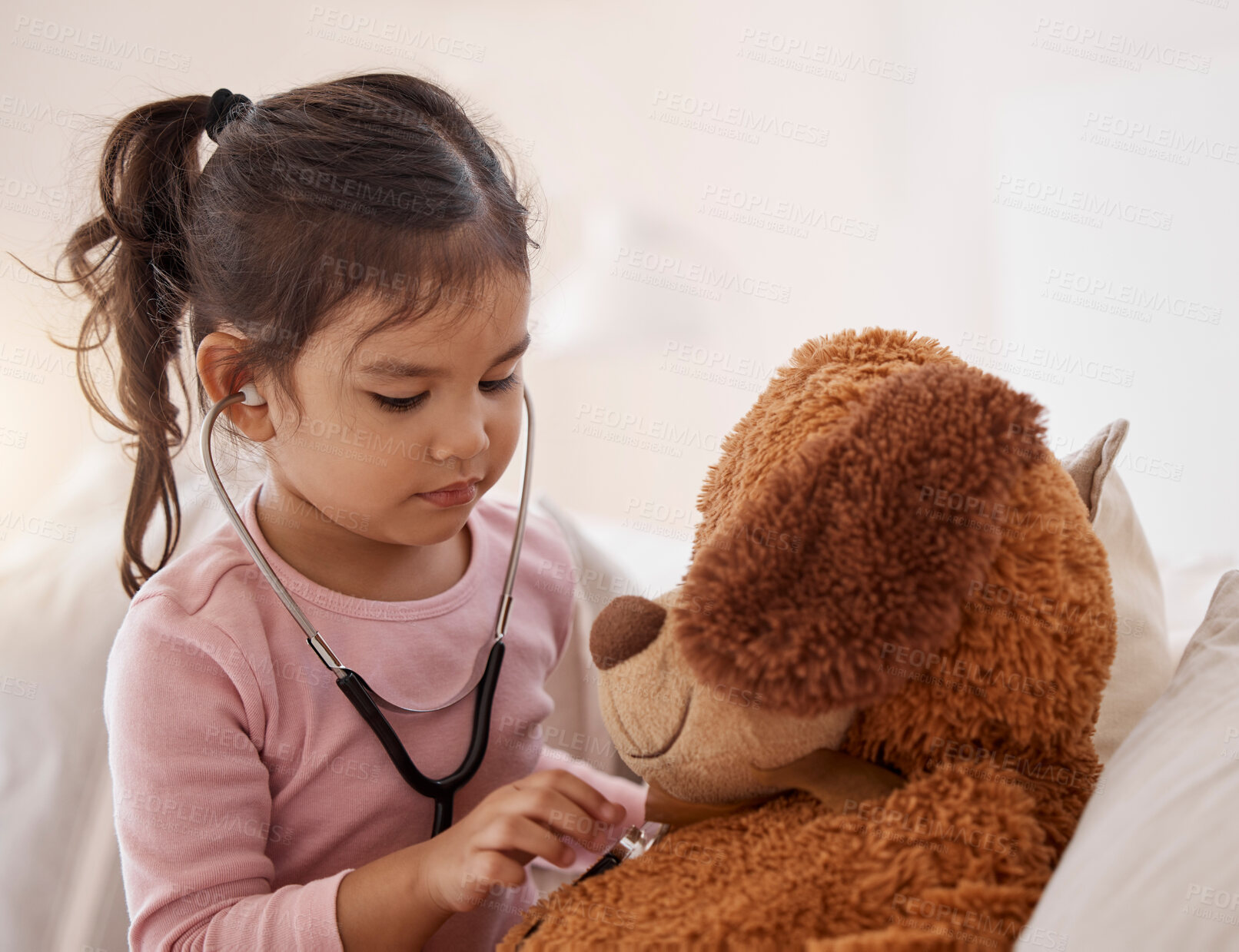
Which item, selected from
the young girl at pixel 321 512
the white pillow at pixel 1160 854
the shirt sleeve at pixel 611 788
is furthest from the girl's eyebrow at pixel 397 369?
the white pillow at pixel 1160 854

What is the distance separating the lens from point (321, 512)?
852 millimetres

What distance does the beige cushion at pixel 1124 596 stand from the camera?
0.77 m

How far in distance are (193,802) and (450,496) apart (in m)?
0.31

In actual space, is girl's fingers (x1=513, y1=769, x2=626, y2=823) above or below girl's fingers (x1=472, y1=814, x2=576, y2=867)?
above

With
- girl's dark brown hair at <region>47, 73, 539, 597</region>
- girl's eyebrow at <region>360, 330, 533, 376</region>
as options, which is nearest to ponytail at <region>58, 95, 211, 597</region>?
girl's dark brown hair at <region>47, 73, 539, 597</region>

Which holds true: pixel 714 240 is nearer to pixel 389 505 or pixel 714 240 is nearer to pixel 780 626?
pixel 389 505

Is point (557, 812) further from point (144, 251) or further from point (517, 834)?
point (144, 251)

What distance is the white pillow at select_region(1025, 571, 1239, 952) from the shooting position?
1.51ft

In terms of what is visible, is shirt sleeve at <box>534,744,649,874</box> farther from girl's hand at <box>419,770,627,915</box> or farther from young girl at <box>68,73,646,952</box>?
girl's hand at <box>419,770,627,915</box>

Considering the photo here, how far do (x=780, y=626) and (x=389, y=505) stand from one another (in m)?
0.42

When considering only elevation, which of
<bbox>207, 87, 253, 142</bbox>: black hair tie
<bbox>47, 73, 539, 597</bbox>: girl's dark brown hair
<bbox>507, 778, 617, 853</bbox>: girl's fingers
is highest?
<bbox>207, 87, 253, 142</bbox>: black hair tie

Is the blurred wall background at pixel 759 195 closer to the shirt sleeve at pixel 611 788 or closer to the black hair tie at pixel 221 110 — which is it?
the shirt sleeve at pixel 611 788

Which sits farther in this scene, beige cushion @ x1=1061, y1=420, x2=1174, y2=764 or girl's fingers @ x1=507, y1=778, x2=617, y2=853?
beige cushion @ x1=1061, y1=420, x2=1174, y2=764

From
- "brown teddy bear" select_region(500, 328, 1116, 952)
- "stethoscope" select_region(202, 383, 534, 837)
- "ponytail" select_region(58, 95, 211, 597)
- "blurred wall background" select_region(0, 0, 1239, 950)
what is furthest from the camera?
"blurred wall background" select_region(0, 0, 1239, 950)
